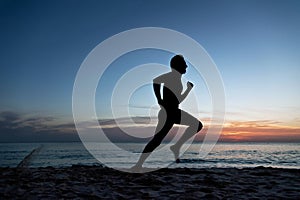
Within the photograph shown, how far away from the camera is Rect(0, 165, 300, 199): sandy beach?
4.61 m

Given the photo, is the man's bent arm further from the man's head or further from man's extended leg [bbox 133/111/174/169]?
the man's head

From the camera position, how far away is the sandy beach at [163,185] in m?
4.61

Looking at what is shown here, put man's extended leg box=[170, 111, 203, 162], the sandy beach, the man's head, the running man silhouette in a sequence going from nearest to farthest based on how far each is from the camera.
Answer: the sandy beach
the running man silhouette
the man's head
man's extended leg box=[170, 111, 203, 162]

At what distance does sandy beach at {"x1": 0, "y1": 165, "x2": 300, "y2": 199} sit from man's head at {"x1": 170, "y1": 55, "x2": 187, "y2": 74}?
2587 mm

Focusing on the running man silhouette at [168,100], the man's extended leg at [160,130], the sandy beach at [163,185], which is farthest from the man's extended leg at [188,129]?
the sandy beach at [163,185]

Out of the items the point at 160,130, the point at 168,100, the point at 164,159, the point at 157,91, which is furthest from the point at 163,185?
the point at 164,159

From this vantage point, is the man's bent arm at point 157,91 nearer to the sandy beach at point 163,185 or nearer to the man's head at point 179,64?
the man's head at point 179,64

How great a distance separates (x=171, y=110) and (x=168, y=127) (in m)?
0.43

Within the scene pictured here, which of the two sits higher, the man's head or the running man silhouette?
the man's head

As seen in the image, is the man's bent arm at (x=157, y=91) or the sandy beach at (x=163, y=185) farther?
the man's bent arm at (x=157, y=91)

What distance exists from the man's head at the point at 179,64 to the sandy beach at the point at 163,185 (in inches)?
102

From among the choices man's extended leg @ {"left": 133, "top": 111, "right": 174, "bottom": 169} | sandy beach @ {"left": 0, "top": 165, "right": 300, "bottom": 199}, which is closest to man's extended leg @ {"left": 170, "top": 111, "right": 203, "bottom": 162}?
man's extended leg @ {"left": 133, "top": 111, "right": 174, "bottom": 169}

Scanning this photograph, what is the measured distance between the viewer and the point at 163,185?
5445mm

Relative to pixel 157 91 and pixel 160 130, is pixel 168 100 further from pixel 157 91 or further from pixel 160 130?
pixel 160 130
